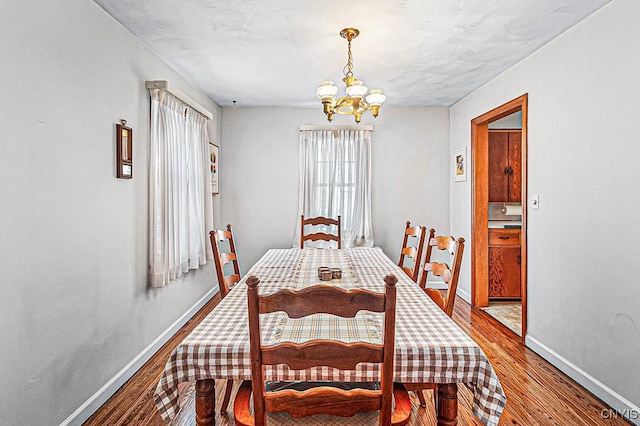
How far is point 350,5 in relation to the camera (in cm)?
238

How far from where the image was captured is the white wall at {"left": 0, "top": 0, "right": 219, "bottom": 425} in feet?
5.71

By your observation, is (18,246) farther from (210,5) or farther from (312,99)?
(312,99)

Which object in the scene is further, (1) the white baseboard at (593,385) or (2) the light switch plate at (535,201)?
(2) the light switch plate at (535,201)

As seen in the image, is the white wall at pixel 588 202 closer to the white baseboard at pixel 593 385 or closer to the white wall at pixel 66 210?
the white baseboard at pixel 593 385

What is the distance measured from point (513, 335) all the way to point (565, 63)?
233cm

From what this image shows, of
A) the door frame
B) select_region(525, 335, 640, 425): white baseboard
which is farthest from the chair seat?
the door frame

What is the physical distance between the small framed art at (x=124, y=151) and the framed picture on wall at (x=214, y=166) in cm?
186

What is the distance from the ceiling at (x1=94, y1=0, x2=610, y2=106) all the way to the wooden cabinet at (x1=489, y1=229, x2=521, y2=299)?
5.73 ft

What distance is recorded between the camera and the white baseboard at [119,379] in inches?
85.7

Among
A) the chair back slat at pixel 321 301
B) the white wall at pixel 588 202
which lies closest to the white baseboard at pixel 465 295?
the white wall at pixel 588 202

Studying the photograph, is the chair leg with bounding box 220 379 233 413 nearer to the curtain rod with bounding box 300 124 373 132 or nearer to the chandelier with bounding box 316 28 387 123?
the chandelier with bounding box 316 28 387 123

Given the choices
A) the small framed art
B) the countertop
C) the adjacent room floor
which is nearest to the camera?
the small framed art

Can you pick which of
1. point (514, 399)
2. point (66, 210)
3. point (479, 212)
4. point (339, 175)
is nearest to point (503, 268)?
point (479, 212)

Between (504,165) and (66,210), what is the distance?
455cm
